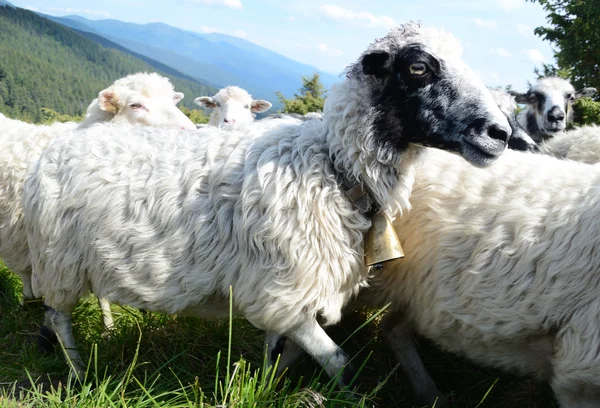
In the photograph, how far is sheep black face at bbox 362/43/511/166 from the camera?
2363 mm

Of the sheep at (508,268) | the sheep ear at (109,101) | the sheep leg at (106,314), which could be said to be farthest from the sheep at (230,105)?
the sheep at (508,268)

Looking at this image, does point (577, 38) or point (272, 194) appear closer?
point (272, 194)

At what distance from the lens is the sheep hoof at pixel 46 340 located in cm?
354

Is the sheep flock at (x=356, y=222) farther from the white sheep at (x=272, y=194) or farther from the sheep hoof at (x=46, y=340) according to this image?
the sheep hoof at (x=46, y=340)

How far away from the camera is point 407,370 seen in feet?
10.6

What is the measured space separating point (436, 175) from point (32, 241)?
2.43 meters

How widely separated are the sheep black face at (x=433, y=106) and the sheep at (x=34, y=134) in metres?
2.37

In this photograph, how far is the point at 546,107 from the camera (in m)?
7.45

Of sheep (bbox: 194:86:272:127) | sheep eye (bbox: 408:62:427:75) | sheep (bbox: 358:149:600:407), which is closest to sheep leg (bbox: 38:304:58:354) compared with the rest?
sheep (bbox: 358:149:600:407)

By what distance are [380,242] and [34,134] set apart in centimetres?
320

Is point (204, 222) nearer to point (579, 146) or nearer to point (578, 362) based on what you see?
point (578, 362)

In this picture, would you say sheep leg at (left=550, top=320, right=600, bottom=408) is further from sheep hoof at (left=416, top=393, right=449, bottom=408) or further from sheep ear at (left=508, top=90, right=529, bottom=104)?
sheep ear at (left=508, top=90, right=529, bottom=104)

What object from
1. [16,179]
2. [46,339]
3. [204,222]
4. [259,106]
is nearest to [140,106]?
[16,179]

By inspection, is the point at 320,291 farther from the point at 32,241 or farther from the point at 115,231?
the point at 32,241
